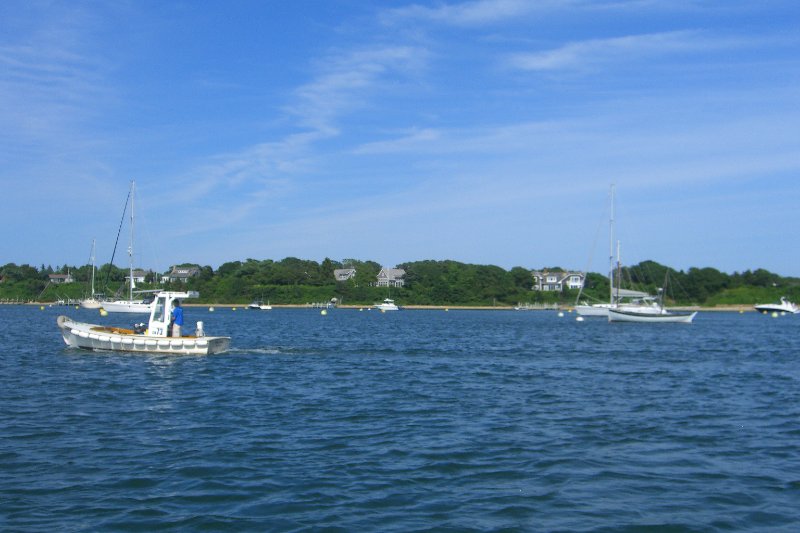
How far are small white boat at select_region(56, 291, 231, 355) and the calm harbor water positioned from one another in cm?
285

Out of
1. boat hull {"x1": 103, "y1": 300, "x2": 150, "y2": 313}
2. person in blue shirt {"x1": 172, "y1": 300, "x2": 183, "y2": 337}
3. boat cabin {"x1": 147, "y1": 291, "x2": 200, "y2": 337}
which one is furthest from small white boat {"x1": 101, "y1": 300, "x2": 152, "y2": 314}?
person in blue shirt {"x1": 172, "y1": 300, "x2": 183, "y2": 337}

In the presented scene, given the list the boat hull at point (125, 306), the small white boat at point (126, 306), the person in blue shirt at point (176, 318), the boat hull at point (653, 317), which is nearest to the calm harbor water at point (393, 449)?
the person in blue shirt at point (176, 318)

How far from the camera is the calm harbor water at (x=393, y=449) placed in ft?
40.8

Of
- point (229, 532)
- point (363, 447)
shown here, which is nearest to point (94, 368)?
point (363, 447)

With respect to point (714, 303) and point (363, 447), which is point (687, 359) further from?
point (714, 303)

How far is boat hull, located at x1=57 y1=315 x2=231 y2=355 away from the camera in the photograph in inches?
1486

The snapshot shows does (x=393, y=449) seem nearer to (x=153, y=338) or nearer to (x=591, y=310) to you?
(x=153, y=338)

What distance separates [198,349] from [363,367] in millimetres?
8656

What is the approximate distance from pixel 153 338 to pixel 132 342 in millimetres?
1277

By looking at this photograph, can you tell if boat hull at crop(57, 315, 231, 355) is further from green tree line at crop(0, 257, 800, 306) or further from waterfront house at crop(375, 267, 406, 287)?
waterfront house at crop(375, 267, 406, 287)

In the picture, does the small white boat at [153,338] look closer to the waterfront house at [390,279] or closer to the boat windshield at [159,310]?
the boat windshield at [159,310]

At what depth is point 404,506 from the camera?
12883mm

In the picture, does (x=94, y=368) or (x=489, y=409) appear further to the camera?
(x=94, y=368)

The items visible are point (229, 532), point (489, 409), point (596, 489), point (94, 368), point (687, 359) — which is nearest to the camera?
point (229, 532)
